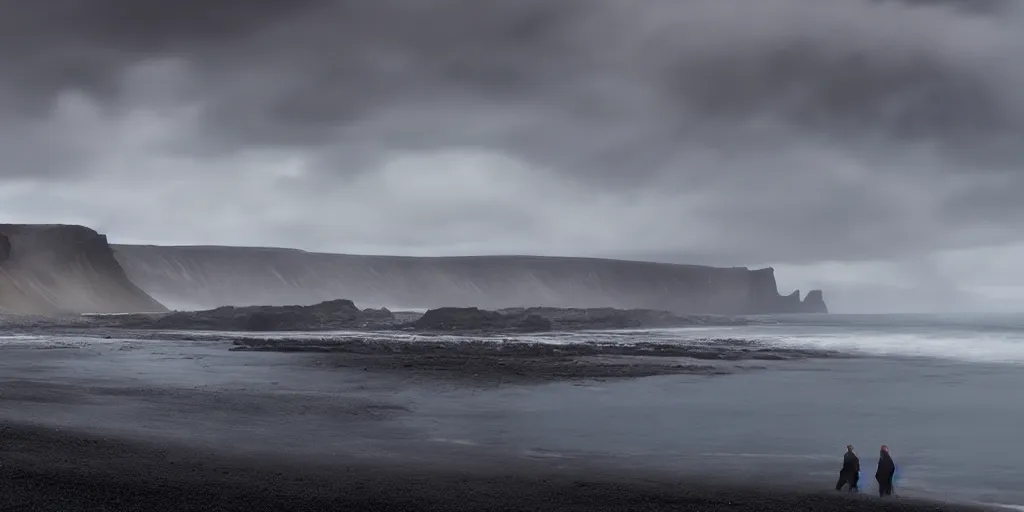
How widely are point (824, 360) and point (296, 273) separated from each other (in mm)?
133710

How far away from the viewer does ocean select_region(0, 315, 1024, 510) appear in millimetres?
15273

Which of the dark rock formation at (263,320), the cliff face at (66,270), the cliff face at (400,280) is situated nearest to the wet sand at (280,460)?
the dark rock formation at (263,320)

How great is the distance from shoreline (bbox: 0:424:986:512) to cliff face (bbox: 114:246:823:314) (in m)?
138

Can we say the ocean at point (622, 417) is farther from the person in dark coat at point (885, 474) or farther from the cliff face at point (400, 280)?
the cliff face at point (400, 280)

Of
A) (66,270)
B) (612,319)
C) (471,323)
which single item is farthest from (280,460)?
(66,270)

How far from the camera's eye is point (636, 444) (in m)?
17.0

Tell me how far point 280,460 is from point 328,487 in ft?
7.93

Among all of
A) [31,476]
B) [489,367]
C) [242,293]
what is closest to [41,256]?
[242,293]

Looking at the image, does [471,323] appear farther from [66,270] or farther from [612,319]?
[66,270]

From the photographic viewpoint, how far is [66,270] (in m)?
97.2

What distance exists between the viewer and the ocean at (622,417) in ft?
50.1

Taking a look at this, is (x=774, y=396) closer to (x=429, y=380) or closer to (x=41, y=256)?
(x=429, y=380)

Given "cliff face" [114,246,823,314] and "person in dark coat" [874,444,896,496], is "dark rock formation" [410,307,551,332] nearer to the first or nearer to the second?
"person in dark coat" [874,444,896,496]

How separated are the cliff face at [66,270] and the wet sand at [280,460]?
229 feet
